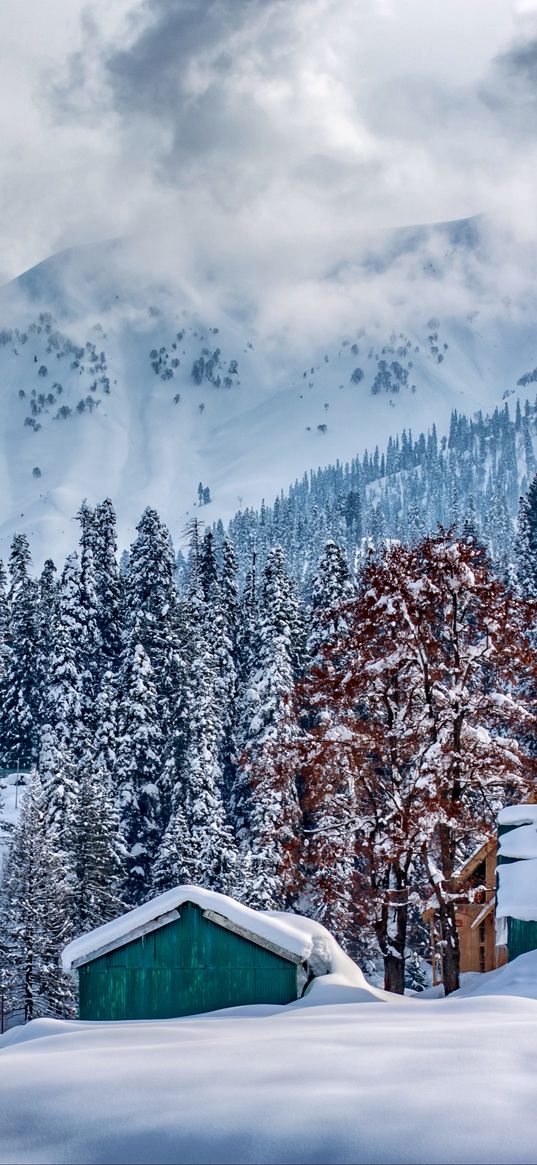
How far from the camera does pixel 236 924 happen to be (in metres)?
21.8

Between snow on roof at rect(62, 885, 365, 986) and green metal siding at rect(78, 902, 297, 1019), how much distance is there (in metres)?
0.33

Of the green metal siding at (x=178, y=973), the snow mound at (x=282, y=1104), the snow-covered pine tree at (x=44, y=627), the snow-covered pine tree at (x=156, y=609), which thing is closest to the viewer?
the snow mound at (x=282, y=1104)

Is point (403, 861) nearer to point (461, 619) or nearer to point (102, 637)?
point (461, 619)

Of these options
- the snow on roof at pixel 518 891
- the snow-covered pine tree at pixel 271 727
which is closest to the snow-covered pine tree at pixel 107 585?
the snow-covered pine tree at pixel 271 727

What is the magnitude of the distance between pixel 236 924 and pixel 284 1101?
54.5 ft

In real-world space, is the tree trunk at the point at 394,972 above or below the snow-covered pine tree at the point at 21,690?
below

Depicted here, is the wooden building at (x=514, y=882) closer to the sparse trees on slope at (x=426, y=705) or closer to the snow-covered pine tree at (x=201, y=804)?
the sparse trees on slope at (x=426, y=705)

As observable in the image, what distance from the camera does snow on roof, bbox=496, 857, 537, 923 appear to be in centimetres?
2234

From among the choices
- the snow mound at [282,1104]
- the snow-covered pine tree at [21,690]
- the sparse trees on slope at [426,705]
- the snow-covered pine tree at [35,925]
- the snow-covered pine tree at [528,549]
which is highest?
the snow-covered pine tree at [528,549]

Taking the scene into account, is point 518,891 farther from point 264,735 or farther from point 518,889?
point 264,735

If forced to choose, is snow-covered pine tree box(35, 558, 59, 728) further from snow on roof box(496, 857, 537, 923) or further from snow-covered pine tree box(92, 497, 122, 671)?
snow on roof box(496, 857, 537, 923)

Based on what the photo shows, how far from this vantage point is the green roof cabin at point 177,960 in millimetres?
21672

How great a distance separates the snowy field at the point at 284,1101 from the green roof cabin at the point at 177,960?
13355 mm

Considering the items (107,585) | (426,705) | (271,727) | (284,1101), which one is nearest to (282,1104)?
(284,1101)
